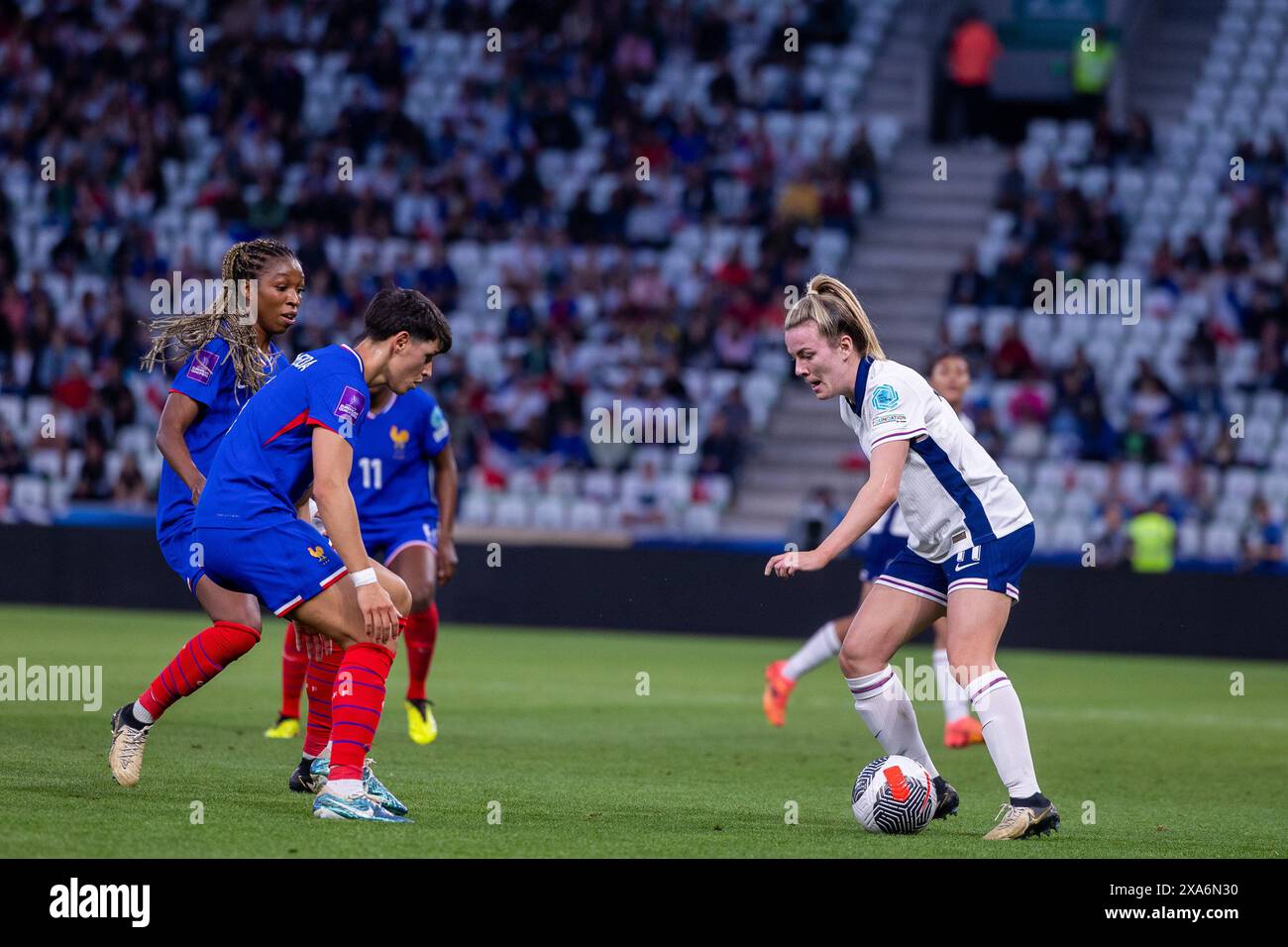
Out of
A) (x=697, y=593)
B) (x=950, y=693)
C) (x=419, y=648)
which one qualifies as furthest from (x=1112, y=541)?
(x=419, y=648)

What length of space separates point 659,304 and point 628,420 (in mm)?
2283

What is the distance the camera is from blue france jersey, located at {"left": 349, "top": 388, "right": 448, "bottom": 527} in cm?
1045

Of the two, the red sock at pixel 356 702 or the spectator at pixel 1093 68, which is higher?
the spectator at pixel 1093 68

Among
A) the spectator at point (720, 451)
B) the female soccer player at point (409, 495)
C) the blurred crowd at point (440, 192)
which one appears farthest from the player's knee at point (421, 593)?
the spectator at point (720, 451)

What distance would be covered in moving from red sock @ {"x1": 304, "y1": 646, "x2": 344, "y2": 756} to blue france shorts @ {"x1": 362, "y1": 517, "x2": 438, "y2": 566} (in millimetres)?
2514

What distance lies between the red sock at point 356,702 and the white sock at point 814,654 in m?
5.04

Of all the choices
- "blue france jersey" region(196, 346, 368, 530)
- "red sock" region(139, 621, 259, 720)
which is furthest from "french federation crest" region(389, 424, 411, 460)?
"blue france jersey" region(196, 346, 368, 530)

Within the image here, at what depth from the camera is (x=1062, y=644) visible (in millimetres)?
18062

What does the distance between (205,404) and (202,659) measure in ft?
3.98

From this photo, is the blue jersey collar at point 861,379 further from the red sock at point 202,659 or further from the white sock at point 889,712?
the red sock at point 202,659

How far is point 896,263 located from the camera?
80.8 feet

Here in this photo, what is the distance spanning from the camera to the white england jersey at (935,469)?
719cm

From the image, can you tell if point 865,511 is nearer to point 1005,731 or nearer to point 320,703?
point 1005,731
